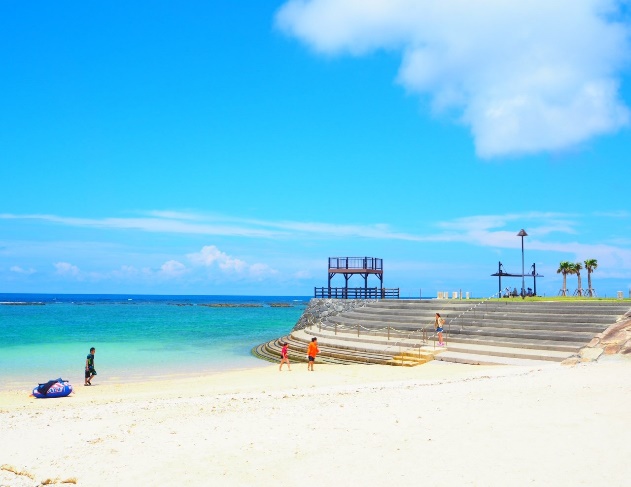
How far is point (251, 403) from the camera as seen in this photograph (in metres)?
12.3

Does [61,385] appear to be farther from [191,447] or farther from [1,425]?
[191,447]

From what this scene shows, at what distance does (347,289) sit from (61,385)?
27.4 m

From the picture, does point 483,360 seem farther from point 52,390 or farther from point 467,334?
point 52,390

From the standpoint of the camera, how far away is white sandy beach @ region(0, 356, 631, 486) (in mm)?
7062

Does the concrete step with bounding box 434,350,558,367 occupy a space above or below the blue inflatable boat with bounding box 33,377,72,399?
above

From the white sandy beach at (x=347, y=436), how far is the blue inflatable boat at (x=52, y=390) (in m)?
1.81

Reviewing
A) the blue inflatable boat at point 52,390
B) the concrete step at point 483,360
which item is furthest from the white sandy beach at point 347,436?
the concrete step at point 483,360

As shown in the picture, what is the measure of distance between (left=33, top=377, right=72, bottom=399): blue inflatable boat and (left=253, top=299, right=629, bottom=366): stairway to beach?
35.5 feet

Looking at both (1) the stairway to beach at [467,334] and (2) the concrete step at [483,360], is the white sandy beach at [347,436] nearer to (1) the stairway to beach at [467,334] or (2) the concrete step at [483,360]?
(2) the concrete step at [483,360]

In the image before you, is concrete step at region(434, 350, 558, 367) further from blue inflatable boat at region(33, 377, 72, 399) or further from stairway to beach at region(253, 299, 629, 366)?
blue inflatable boat at region(33, 377, 72, 399)

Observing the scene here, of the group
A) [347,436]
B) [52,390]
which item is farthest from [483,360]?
[52,390]

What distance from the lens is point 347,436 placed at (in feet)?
28.9

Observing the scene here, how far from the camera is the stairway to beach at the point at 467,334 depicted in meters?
20.2

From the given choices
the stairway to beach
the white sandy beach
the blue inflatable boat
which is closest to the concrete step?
the stairway to beach
